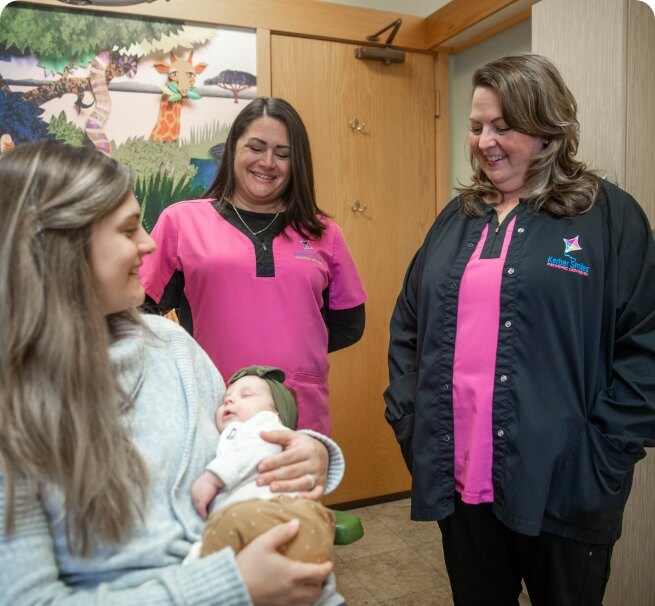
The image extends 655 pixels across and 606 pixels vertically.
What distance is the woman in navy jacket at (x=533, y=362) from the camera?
1.40 meters

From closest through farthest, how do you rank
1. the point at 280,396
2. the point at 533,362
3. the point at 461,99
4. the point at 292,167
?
1. the point at 280,396
2. the point at 533,362
3. the point at 292,167
4. the point at 461,99

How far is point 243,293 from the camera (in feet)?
6.04

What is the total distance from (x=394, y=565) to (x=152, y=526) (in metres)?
1.88

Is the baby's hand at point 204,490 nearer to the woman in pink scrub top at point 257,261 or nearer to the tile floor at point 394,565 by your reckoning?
the woman in pink scrub top at point 257,261

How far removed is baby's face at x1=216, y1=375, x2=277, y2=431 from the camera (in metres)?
1.20

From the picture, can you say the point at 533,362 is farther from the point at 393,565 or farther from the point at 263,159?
the point at 393,565

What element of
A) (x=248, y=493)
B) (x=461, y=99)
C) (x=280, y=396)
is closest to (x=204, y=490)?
(x=248, y=493)

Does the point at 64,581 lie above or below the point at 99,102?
below

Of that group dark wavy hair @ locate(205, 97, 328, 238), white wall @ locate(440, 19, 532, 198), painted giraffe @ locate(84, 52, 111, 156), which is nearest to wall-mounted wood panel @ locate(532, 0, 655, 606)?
dark wavy hair @ locate(205, 97, 328, 238)

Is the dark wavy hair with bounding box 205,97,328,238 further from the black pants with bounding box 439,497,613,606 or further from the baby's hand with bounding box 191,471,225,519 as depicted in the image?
the baby's hand with bounding box 191,471,225,519

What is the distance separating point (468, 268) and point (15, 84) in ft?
6.67

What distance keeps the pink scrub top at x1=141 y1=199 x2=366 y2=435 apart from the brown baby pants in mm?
901

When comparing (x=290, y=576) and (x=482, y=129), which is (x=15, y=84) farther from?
(x=290, y=576)

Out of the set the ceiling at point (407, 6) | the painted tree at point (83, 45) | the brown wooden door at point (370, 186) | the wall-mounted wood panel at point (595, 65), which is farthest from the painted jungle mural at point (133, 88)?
the wall-mounted wood panel at point (595, 65)
